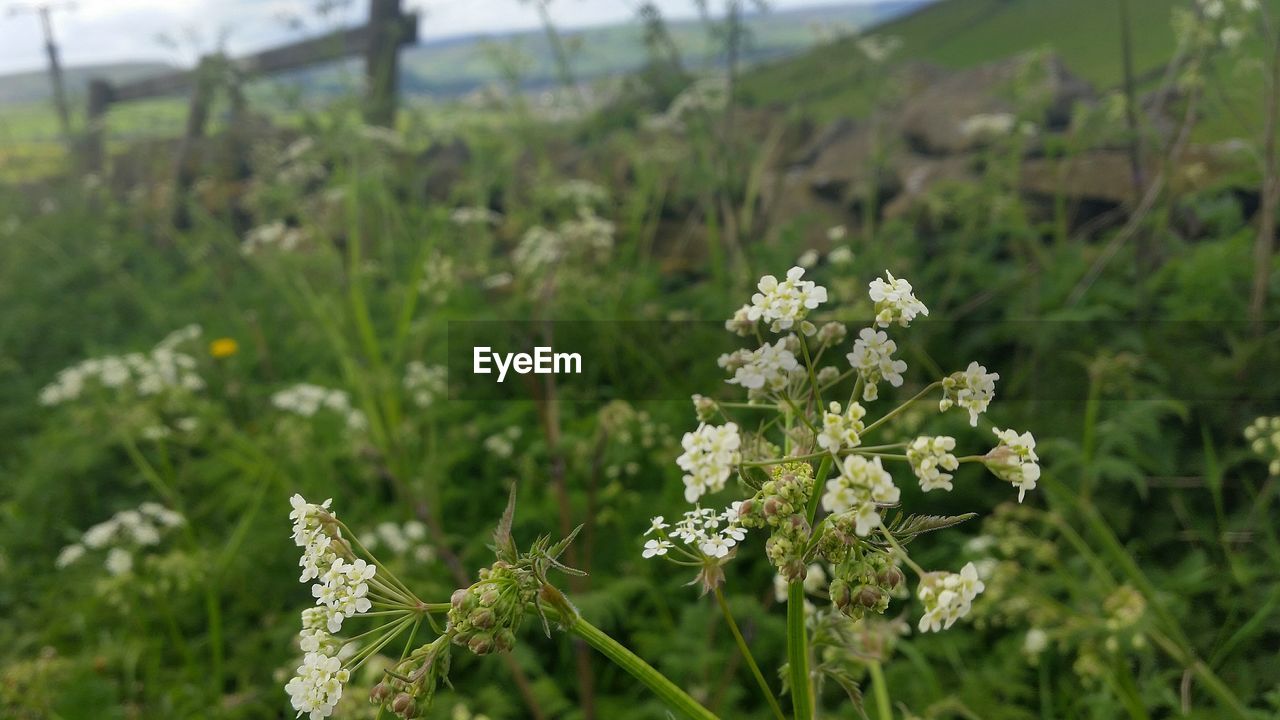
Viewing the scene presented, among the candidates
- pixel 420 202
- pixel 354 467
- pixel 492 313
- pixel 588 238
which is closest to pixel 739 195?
pixel 588 238

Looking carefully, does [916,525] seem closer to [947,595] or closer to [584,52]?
[947,595]

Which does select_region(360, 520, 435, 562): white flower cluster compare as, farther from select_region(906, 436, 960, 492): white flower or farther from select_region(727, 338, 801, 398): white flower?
select_region(906, 436, 960, 492): white flower

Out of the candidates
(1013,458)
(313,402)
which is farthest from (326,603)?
(313,402)

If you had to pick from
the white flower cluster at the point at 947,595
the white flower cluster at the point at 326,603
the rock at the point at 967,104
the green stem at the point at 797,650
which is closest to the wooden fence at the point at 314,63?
the rock at the point at 967,104

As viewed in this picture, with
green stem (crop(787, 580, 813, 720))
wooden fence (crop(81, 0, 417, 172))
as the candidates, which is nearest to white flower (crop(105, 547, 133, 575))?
green stem (crop(787, 580, 813, 720))

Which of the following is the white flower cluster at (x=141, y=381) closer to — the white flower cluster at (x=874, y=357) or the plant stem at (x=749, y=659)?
the plant stem at (x=749, y=659)
